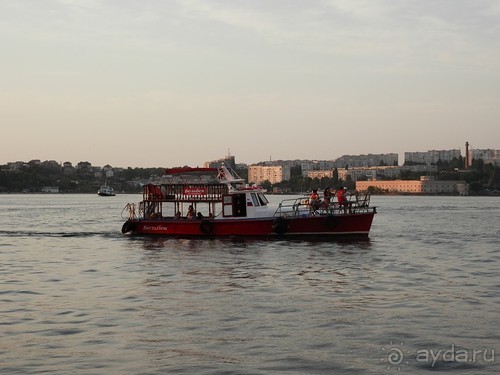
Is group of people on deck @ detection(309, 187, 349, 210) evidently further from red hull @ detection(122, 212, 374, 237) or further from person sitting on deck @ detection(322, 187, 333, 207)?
red hull @ detection(122, 212, 374, 237)

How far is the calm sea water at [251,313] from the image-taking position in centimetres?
1653

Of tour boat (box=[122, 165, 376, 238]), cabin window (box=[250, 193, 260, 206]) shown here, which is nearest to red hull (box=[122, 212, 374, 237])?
tour boat (box=[122, 165, 376, 238])

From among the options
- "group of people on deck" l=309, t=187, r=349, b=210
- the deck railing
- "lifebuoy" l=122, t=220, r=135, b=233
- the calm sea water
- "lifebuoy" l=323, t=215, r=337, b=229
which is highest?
"group of people on deck" l=309, t=187, r=349, b=210

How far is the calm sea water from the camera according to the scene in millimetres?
16531

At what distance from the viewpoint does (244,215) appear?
4756 centimetres

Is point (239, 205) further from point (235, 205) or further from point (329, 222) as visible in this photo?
point (329, 222)

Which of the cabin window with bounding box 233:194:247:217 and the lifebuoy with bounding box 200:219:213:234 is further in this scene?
the lifebuoy with bounding box 200:219:213:234

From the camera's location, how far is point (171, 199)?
50.6 meters

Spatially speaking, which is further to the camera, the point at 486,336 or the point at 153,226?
the point at 153,226

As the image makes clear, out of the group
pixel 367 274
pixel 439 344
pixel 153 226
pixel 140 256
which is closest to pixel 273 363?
pixel 439 344

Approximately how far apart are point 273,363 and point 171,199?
34759 millimetres

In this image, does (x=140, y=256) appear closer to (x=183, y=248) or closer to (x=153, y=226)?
(x=183, y=248)

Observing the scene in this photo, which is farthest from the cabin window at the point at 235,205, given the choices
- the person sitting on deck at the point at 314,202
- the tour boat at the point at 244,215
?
the person sitting on deck at the point at 314,202

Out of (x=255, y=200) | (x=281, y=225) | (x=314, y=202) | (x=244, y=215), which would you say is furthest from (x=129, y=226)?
(x=314, y=202)
